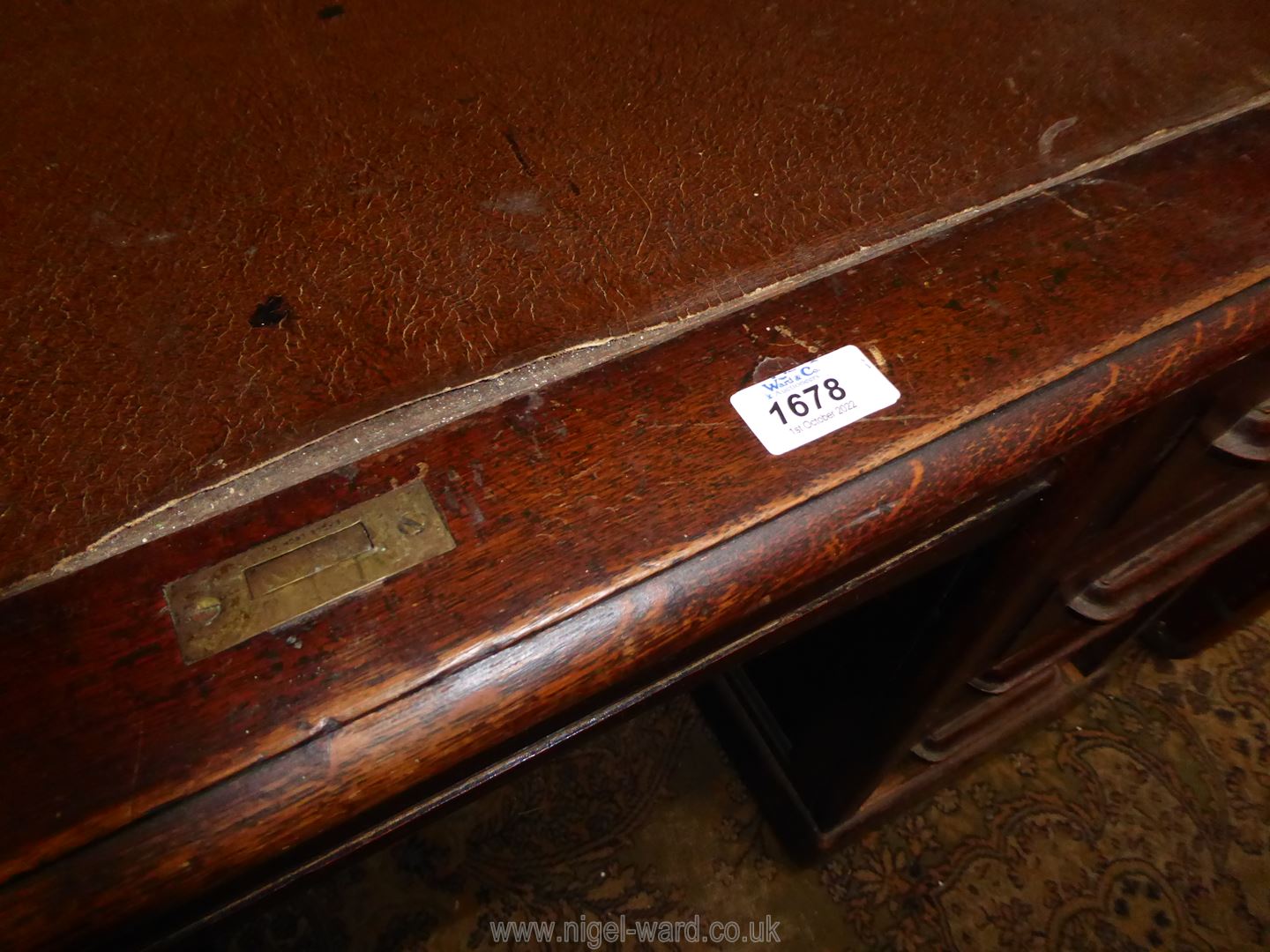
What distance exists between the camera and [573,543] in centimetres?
38

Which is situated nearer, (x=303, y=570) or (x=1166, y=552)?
(x=303, y=570)

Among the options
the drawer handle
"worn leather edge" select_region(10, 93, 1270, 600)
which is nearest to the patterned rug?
the drawer handle

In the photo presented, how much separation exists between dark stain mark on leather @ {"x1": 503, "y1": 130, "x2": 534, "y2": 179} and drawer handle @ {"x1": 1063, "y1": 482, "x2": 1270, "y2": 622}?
60cm

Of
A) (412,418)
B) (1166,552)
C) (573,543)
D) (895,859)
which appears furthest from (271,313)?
(895,859)

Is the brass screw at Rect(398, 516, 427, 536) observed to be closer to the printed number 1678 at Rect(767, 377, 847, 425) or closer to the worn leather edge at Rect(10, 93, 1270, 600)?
the worn leather edge at Rect(10, 93, 1270, 600)

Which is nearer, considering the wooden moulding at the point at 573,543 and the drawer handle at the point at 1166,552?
the wooden moulding at the point at 573,543

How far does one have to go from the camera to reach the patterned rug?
3.75 ft

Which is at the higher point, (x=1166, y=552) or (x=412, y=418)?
(x=412, y=418)

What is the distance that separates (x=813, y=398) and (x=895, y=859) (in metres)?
1.01

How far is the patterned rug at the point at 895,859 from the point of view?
1.14 metres

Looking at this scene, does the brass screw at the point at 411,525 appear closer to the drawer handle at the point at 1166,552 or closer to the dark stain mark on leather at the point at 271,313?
the dark stain mark on leather at the point at 271,313

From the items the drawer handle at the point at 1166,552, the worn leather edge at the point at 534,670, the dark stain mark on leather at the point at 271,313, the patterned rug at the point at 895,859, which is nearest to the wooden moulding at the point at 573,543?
the worn leather edge at the point at 534,670

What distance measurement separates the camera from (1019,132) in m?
0.55

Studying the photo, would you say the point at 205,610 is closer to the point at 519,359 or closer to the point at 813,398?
the point at 519,359
